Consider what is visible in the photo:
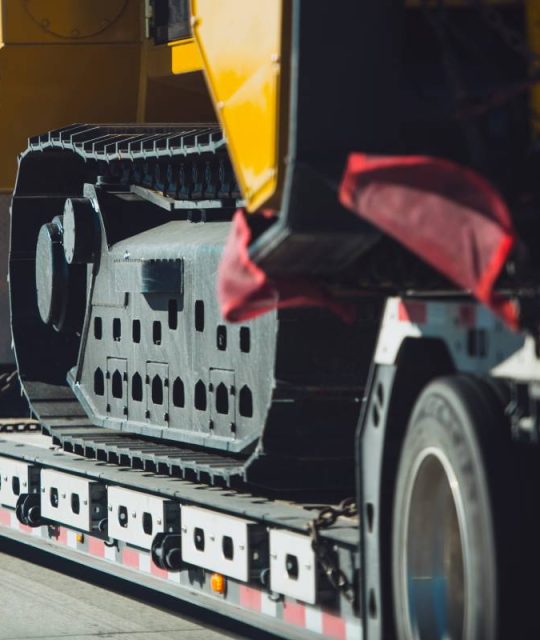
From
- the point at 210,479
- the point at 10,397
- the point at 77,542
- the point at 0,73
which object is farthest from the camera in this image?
the point at 10,397

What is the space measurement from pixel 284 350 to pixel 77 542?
81.0 inches

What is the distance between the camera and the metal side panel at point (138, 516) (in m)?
7.64

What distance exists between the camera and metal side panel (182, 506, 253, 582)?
270 inches

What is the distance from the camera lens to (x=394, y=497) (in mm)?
5559

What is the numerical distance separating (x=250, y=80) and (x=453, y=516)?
1.43 m

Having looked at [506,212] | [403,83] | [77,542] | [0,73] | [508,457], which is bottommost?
[77,542]

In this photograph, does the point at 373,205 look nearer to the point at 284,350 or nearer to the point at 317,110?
the point at 317,110

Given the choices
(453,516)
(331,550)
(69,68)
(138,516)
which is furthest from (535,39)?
(69,68)

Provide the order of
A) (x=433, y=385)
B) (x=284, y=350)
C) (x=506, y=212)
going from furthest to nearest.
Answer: (x=284, y=350), (x=433, y=385), (x=506, y=212)

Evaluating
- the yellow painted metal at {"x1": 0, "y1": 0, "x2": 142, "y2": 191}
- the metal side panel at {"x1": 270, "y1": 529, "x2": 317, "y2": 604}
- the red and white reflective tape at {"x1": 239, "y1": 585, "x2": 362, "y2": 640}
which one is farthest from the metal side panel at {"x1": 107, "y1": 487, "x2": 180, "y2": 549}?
the yellow painted metal at {"x1": 0, "y1": 0, "x2": 142, "y2": 191}

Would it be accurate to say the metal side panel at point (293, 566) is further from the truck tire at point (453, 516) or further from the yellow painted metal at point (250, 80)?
the yellow painted metal at point (250, 80)

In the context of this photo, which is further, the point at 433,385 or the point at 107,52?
the point at 107,52

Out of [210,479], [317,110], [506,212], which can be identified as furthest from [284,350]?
[506,212]

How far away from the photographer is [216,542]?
712 cm
